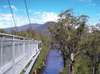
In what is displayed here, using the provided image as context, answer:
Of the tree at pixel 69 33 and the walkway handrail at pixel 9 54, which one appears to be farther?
the tree at pixel 69 33

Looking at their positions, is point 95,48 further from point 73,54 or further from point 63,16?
point 63,16

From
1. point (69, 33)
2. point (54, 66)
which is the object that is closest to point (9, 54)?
point (69, 33)

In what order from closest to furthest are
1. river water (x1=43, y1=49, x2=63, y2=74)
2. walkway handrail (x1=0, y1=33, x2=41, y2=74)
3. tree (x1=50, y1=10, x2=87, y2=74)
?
walkway handrail (x1=0, y1=33, x2=41, y2=74) → tree (x1=50, y1=10, x2=87, y2=74) → river water (x1=43, y1=49, x2=63, y2=74)

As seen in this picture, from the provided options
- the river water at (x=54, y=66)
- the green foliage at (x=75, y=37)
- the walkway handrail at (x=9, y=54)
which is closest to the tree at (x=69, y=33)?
the green foliage at (x=75, y=37)

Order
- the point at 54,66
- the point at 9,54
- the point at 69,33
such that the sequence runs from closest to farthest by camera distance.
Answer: the point at 9,54 < the point at 69,33 < the point at 54,66

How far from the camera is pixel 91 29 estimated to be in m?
36.9

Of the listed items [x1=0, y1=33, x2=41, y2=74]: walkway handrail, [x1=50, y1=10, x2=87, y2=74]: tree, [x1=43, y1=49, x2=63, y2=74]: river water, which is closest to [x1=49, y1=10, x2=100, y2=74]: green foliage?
[x1=50, y1=10, x2=87, y2=74]: tree

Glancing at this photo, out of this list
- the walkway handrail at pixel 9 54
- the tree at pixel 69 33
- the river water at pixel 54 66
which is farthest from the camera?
the river water at pixel 54 66

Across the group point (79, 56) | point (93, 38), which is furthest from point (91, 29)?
point (79, 56)

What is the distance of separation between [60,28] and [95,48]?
527 cm

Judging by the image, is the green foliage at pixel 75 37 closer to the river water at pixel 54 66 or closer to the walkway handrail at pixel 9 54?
the river water at pixel 54 66

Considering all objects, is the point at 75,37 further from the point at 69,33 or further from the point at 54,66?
the point at 54,66

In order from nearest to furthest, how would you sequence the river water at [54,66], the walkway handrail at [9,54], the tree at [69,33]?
the walkway handrail at [9,54] → the tree at [69,33] → the river water at [54,66]

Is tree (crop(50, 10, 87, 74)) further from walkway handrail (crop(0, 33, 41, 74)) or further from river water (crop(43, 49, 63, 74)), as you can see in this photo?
walkway handrail (crop(0, 33, 41, 74))
